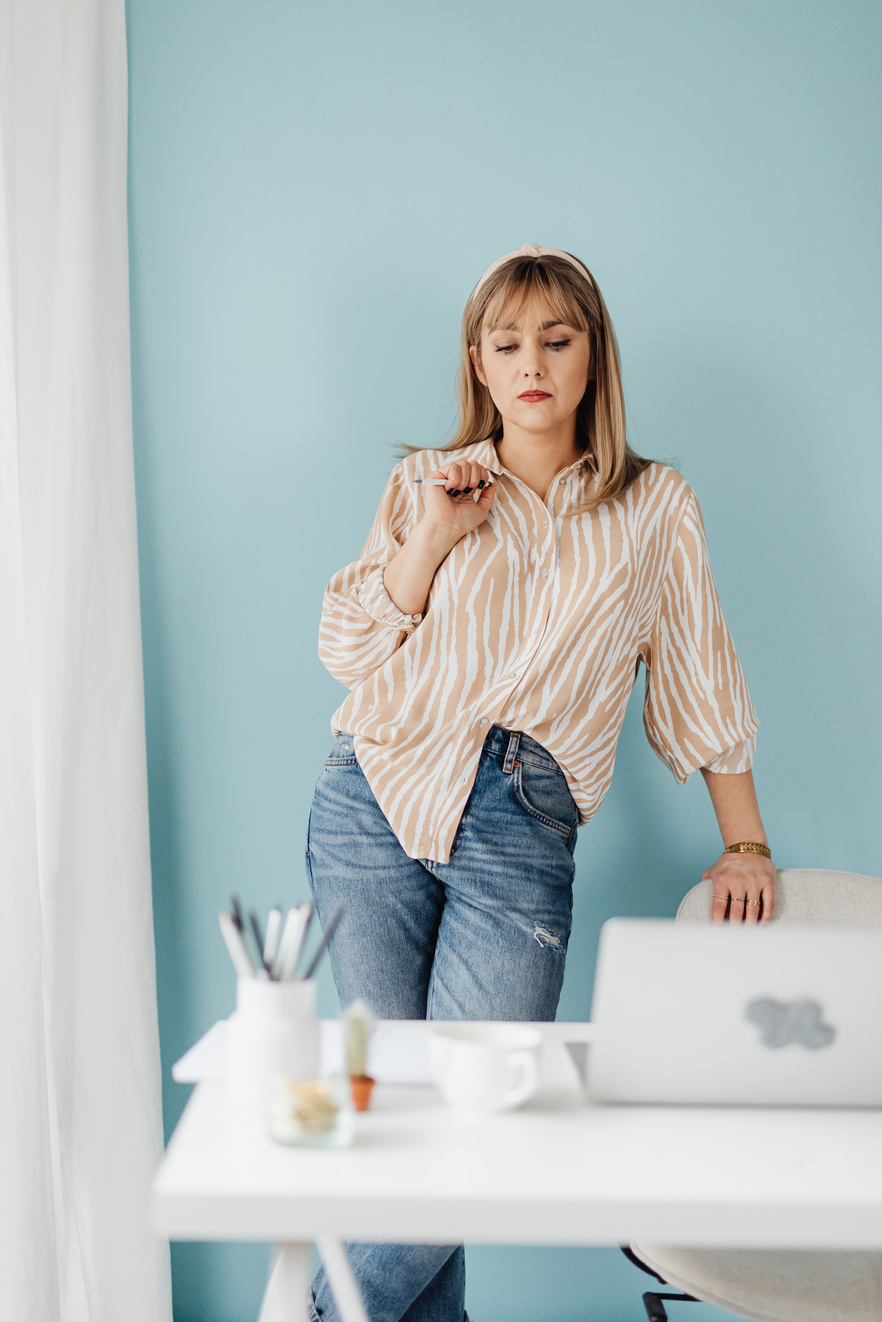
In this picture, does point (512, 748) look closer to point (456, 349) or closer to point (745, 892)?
point (745, 892)

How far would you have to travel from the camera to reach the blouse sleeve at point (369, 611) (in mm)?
1357

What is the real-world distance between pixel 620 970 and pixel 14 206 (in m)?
1.31

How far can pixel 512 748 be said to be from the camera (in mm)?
1299

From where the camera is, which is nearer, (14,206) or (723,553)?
(14,206)

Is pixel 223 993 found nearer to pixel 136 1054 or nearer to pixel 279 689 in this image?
pixel 136 1054

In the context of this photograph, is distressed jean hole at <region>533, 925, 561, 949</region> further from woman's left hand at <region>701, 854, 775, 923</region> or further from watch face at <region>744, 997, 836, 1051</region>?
watch face at <region>744, 997, 836, 1051</region>

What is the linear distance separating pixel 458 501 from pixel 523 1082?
0.80m

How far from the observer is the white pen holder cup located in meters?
0.71

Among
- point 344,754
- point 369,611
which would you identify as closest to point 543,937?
point 344,754

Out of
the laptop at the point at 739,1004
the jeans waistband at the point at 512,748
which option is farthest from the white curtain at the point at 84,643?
the laptop at the point at 739,1004

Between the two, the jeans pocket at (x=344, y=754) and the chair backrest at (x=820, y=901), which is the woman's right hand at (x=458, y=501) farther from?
the chair backrest at (x=820, y=901)

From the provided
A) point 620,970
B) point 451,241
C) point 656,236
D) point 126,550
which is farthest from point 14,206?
point 620,970

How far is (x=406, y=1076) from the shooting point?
0.79 m

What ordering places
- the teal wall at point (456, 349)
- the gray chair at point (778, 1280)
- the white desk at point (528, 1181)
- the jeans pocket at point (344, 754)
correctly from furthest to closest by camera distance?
the teal wall at point (456, 349)
the jeans pocket at point (344, 754)
the gray chair at point (778, 1280)
the white desk at point (528, 1181)
